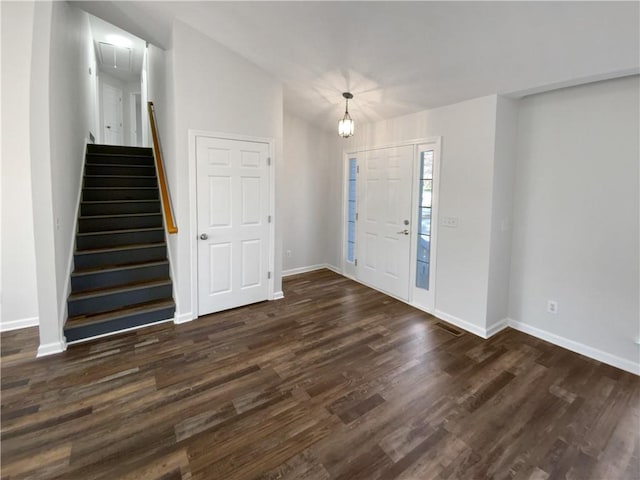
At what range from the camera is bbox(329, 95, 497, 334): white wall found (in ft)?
10.2

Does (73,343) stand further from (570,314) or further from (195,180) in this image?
(570,314)

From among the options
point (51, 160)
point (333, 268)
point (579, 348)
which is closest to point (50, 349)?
point (51, 160)

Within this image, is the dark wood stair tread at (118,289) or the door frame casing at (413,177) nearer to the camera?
the dark wood stair tread at (118,289)

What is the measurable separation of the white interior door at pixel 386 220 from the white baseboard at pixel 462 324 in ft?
1.79

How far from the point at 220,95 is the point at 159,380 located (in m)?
2.87

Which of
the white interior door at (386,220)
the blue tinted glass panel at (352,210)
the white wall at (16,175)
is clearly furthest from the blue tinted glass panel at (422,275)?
the white wall at (16,175)

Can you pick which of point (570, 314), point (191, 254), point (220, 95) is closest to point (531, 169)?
point (570, 314)

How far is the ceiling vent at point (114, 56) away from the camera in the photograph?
5785 millimetres

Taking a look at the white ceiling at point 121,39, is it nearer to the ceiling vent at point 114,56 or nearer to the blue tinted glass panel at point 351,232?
the ceiling vent at point 114,56

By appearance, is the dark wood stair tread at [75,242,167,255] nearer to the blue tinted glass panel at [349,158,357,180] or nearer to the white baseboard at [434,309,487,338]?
the blue tinted glass panel at [349,158,357,180]

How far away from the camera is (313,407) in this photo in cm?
215

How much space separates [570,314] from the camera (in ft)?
9.71

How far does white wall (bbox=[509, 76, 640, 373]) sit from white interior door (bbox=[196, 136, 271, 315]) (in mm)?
2869

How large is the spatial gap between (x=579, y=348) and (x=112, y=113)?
9363 mm
